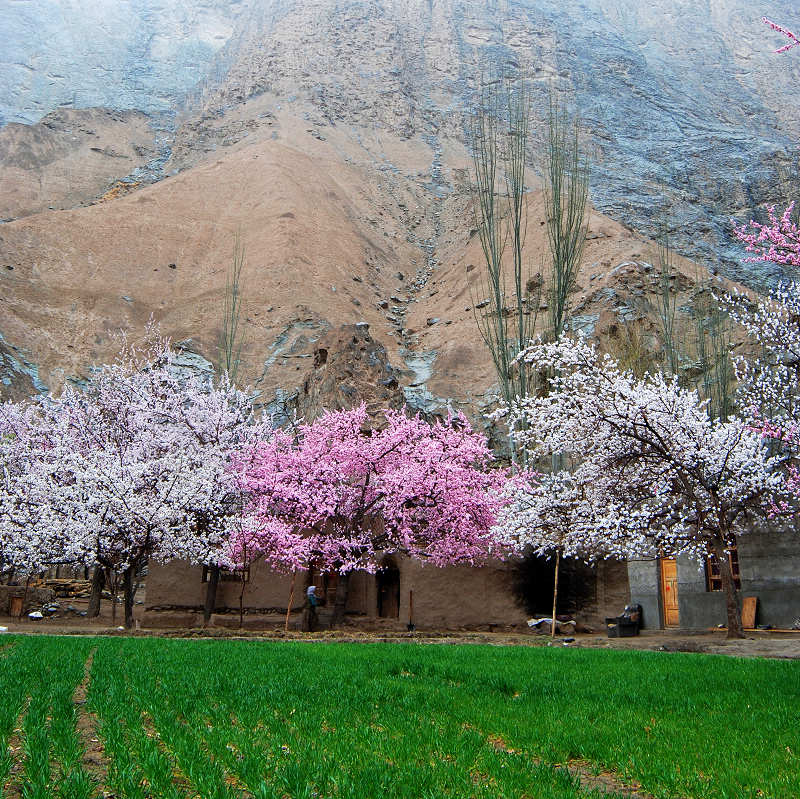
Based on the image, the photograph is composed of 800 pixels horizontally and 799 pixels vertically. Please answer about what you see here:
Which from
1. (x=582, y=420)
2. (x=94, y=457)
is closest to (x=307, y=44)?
(x=94, y=457)

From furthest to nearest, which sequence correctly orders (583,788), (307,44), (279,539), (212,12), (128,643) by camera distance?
(212,12), (307,44), (279,539), (128,643), (583,788)

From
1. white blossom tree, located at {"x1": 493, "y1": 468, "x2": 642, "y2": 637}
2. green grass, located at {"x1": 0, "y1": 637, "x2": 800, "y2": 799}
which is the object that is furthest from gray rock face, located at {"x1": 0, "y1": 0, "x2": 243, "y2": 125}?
green grass, located at {"x1": 0, "y1": 637, "x2": 800, "y2": 799}

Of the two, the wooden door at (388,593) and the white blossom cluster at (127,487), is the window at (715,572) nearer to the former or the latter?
the wooden door at (388,593)

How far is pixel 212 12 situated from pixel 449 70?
4316 cm

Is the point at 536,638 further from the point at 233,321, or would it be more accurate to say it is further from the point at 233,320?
the point at 233,320

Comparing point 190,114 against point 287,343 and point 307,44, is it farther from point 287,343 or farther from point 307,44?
point 287,343

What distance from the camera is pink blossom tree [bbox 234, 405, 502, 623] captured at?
69.6 ft

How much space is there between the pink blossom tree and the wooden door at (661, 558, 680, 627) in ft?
16.1

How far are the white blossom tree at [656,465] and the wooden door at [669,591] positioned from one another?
4.12 metres

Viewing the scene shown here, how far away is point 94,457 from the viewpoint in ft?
75.1

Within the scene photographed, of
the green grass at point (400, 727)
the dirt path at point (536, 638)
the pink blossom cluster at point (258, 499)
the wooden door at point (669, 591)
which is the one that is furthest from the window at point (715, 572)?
the green grass at point (400, 727)

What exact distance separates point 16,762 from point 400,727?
2568 millimetres

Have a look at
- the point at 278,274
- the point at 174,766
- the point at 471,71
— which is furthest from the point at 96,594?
the point at 471,71

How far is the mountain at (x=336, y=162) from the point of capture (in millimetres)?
47312
